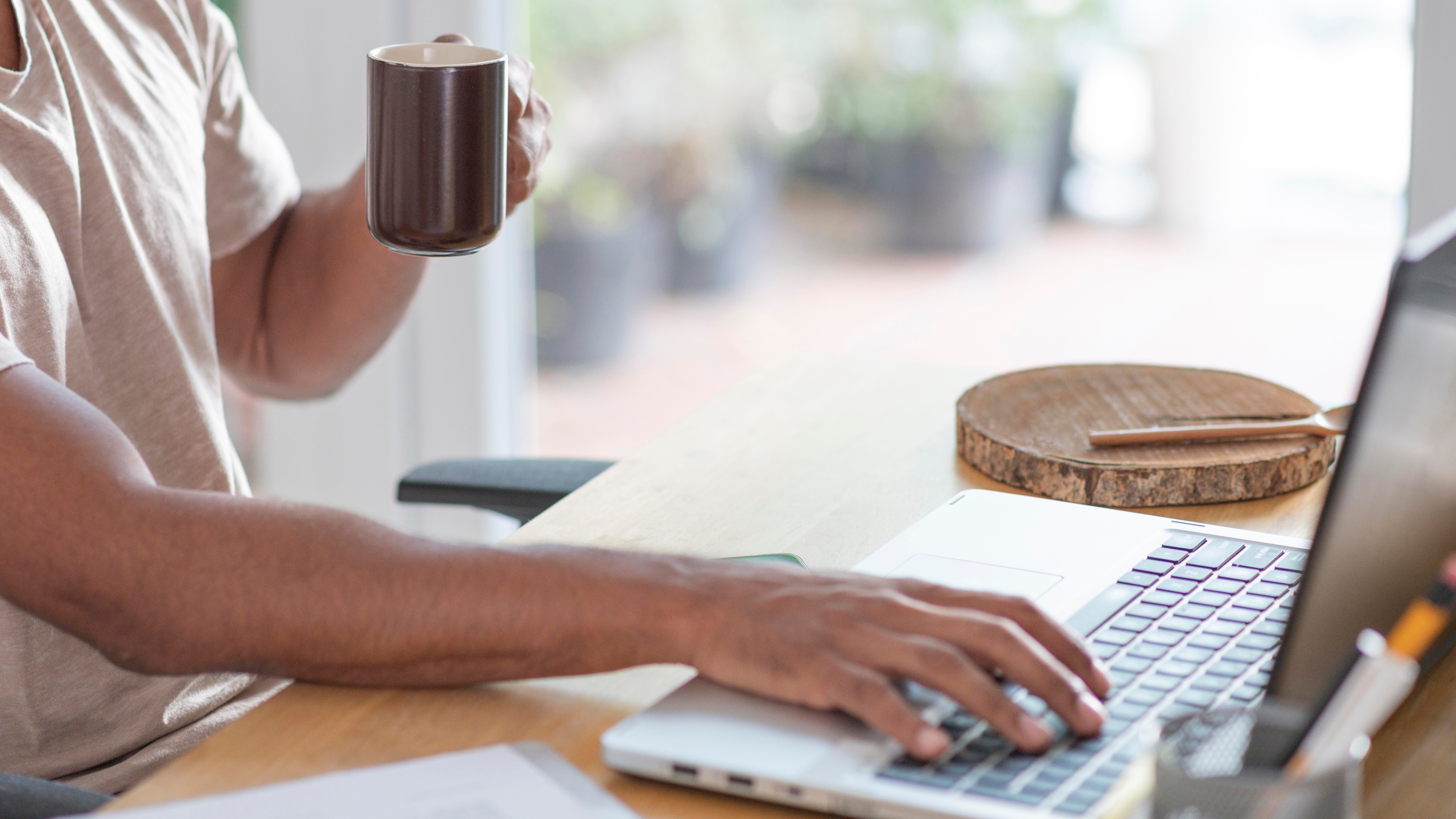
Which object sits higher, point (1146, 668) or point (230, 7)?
point (230, 7)

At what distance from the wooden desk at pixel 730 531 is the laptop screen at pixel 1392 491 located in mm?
83

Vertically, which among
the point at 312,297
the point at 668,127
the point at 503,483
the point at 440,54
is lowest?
the point at 503,483

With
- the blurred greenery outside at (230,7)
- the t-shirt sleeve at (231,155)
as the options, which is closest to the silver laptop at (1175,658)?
the t-shirt sleeve at (231,155)

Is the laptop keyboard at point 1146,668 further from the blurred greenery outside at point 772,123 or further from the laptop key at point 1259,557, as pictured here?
the blurred greenery outside at point 772,123

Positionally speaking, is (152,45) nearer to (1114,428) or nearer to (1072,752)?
(1114,428)

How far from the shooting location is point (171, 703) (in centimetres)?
103

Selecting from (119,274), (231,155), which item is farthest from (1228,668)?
(231,155)

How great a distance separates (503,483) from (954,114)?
161cm

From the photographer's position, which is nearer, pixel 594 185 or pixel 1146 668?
pixel 1146 668

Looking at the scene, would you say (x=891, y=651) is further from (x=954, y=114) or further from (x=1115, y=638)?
(x=954, y=114)

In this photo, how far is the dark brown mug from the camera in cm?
89

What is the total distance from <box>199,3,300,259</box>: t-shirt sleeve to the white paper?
77cm

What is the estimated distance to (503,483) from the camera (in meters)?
1.13

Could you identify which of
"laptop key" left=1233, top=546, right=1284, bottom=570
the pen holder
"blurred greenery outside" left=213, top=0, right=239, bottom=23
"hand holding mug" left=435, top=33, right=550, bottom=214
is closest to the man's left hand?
"hand holding mug" left=435, top=33, right=550, bottom=214
